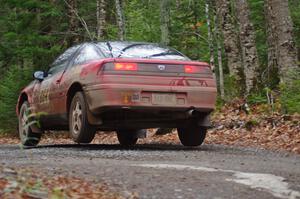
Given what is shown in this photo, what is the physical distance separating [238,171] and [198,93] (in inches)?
110

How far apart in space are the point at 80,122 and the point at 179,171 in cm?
322

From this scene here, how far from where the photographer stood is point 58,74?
9922 mm

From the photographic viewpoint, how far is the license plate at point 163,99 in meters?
8.46

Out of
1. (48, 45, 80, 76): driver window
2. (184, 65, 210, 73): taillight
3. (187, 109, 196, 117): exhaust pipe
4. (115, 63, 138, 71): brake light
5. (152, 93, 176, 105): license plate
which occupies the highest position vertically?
(48, 45, 80, 76): driver window

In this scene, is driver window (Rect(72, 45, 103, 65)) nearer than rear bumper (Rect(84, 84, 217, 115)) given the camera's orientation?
No

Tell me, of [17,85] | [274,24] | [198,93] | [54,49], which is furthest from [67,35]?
[198,93]

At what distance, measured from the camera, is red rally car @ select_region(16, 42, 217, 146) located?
27.4 feet

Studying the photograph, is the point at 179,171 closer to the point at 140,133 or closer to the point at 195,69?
the point at 195,69

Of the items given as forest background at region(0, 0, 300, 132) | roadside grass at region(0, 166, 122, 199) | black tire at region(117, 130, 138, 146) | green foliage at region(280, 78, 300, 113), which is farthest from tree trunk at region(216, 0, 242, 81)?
roadside grass at region(0, 166, 122, 199)

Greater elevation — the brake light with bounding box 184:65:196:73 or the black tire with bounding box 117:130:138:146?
the brake light with bounding box 184:65:196:73

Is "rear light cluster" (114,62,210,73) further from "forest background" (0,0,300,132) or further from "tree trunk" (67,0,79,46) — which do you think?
"tree trunk" (67,0,79,46)

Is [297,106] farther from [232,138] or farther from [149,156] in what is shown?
[149,156]

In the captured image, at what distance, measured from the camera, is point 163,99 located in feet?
27.9

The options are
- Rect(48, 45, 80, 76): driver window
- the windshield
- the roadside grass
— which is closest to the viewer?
the roadside grass
